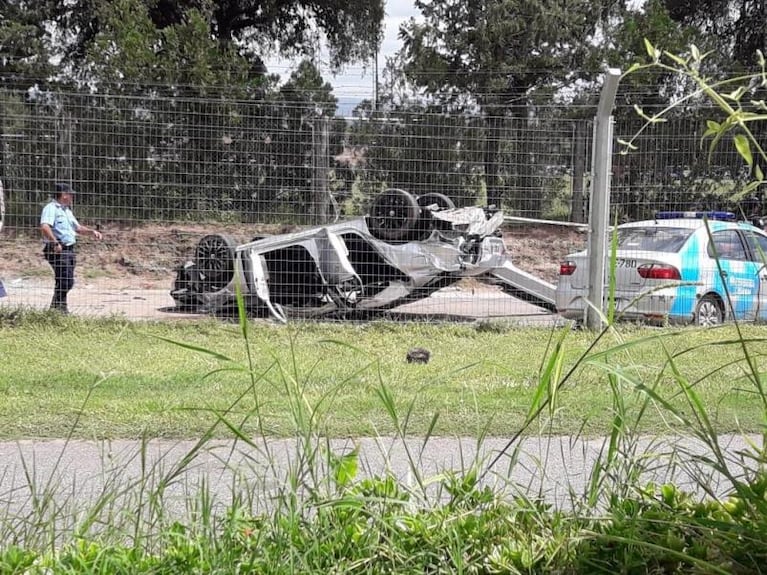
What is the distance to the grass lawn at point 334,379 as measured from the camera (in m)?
4.08

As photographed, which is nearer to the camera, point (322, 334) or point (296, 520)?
point (296, 520)

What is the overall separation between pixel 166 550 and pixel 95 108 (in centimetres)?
872

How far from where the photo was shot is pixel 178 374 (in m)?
6.91

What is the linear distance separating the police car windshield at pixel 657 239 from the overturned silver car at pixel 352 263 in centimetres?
165

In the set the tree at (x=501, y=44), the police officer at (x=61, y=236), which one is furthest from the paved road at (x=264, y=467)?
the tree at (x=501, y=44)

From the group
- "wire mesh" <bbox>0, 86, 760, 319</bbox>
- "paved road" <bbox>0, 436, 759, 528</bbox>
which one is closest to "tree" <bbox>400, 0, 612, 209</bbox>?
"wire mesh" <bbox>0, 86, 760, 319</bbox>

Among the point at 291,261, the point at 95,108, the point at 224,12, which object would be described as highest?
the point at 224,12

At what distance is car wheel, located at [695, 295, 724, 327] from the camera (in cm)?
962

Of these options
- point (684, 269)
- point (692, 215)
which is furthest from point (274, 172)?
point (692, 215)

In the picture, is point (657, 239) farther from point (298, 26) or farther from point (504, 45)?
point (298, 26)

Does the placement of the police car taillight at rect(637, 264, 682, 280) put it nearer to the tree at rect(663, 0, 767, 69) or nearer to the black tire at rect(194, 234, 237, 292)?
the black tire at rect(194, 234, 237, 292)

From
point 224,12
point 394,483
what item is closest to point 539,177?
point 394,483

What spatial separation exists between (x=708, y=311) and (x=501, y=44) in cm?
1624

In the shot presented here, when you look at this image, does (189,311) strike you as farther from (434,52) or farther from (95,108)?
(434,52)
